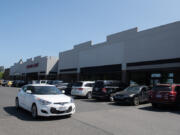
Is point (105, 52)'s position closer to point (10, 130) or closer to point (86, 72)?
point (86, 72)

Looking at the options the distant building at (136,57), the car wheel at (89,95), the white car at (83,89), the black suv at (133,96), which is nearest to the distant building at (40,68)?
the distant building at (136,57)

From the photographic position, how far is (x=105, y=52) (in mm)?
27438

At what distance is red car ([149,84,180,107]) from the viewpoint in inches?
432

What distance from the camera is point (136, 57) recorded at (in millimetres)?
22281

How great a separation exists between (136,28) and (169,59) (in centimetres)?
647

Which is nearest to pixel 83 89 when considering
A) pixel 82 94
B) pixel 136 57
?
pixel 82 94

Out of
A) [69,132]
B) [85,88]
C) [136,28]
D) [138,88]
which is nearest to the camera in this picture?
[69,132]

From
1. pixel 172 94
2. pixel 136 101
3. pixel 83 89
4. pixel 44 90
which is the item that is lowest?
pixel 136 101

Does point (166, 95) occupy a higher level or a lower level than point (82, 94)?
higher

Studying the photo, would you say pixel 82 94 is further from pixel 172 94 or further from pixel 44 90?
pixel 172 94

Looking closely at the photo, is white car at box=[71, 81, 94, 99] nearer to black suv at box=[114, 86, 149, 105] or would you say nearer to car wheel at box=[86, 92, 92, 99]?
car wheel at box=[86, 92, 92, 99]

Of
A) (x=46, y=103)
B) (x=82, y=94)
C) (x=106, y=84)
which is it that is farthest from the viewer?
(x=82, y=94)

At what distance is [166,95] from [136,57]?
1173 cm

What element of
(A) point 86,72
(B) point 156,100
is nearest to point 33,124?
(B) point 156,100
